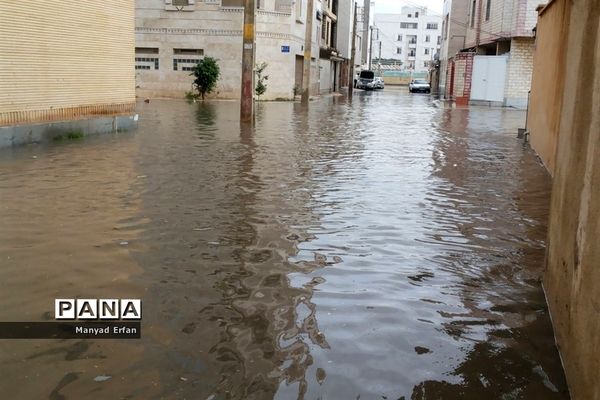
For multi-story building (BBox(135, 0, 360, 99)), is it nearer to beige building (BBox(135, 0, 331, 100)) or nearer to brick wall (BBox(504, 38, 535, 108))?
beige building (BBox(135, 0, 331, 100))

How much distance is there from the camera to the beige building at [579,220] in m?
3.18

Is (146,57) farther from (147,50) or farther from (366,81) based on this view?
(366,81)

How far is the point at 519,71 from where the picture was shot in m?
34.0

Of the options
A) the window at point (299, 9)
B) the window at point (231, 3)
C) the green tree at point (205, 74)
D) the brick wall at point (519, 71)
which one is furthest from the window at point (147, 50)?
the brick wall at point (519, 71)

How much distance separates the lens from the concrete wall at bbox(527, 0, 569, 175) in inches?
436

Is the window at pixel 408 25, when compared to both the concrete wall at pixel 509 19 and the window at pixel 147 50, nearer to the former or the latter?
the concrete wall at pixel 509 19

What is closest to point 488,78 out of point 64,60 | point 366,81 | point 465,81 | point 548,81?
point 465,81

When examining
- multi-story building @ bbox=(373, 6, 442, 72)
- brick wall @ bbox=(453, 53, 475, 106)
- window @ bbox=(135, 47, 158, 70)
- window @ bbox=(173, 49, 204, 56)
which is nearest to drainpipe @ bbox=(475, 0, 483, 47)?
brick wall @ bbox=(453, 53, 475, 106)

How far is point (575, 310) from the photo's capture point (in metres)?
3.54

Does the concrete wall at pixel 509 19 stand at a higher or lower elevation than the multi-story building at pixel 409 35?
lower

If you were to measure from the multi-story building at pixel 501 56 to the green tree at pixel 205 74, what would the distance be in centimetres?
1398

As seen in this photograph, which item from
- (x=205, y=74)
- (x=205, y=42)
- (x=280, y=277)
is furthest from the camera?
(x=205, y=42)

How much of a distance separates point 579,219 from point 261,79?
110 feet

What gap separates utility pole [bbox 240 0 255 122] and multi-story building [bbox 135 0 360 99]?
56.3ft
